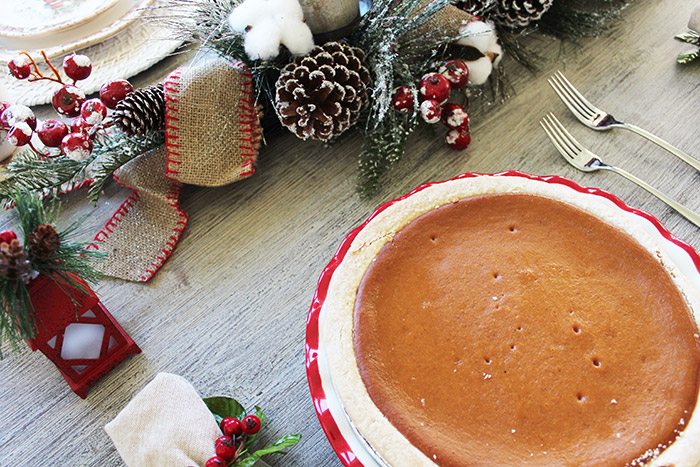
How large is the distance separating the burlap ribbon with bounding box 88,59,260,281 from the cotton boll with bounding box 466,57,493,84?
51 centimetres

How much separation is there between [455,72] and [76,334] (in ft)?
3.05

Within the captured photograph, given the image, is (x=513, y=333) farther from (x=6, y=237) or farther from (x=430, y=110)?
(x=6, y=237)

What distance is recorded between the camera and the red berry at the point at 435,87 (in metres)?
1.12

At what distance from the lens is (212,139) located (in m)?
1.11

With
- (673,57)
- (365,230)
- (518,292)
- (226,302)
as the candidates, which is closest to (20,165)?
(226,302)

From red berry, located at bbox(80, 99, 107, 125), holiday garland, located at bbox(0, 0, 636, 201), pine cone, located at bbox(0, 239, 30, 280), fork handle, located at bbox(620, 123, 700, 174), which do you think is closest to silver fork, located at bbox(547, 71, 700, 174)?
fork handle, located at bbox(620, 123, 700, 174)

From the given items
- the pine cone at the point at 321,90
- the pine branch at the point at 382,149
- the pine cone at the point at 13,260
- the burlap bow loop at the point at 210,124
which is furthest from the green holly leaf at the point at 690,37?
the pine cone at the point at 13,260

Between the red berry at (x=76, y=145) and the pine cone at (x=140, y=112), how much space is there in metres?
0.08

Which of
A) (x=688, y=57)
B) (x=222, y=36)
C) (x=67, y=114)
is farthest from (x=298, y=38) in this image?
(x=688, y=57)

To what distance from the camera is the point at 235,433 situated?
83 cm

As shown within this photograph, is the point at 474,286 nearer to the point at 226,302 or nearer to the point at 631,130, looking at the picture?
the point at 226,302

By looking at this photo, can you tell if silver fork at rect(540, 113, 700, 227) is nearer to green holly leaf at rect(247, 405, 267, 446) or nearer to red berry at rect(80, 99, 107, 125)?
green holly leaf at rect(247, 405, 267, 446)

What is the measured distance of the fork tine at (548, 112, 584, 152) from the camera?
1.15 m

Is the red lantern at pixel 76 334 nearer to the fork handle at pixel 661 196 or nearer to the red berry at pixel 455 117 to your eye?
the red berry at pixel 455 117
